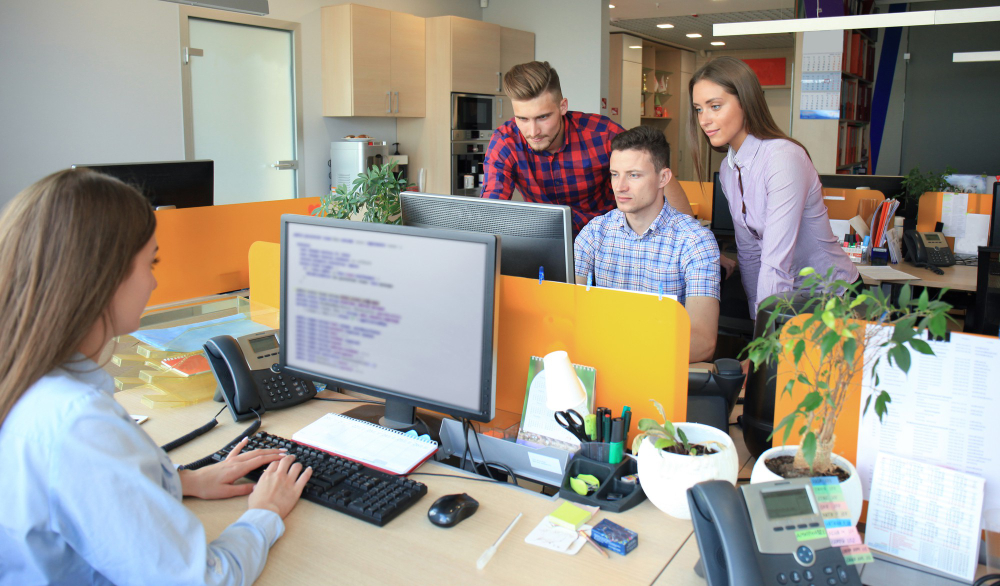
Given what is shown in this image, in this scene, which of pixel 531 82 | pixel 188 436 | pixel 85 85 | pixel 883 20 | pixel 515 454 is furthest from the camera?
pixel 85 85

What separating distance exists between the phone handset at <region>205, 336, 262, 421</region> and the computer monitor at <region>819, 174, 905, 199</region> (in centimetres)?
374

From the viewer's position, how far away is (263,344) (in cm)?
174

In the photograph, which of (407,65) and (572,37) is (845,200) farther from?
(407,65)

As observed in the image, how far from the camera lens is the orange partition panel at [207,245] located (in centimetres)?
250

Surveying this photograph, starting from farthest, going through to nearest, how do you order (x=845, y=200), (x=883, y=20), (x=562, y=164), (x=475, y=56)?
1. (x=475, y=56)
2. (x=845, y=200)
3. (x=883, y=20)
4. (x=562, y=164)

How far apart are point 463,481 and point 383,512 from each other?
19cm

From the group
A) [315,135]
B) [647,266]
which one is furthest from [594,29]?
[647,266]

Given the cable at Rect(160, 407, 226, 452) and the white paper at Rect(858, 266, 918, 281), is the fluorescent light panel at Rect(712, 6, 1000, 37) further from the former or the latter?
the cable at Rect(160, 407, 226, 452)

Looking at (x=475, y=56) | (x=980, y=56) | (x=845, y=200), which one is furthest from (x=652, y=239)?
(x=980, y=56)

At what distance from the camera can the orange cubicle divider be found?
1.37m

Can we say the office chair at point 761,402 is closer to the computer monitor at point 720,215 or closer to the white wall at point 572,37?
the computer monitor at point 720,215

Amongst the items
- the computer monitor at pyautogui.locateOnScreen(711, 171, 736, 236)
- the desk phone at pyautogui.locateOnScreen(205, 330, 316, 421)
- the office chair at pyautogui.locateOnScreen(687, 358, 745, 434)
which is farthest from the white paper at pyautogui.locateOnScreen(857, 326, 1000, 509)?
the computer monitor at pyautogui.locateOnScreen(711, 171, 736, 236)

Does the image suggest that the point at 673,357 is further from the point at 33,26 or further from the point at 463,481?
the point at 33,26

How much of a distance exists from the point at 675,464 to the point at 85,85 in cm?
415
